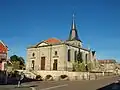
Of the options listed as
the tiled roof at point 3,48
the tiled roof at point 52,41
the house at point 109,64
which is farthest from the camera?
the house at point 109,64

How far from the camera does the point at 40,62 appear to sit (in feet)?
226

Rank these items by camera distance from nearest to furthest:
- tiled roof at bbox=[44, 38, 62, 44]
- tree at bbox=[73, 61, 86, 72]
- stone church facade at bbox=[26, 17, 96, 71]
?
tree at bbox=[73, 61, 86, 72]
stone church facade at bbox=[26, 17, 96, 71]
tiled roof at bbox=[44, 38, 62, 44]

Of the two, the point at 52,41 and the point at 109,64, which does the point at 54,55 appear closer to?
the point at 52,41

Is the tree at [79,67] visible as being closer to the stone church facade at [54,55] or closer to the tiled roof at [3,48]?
the stone church facade at [54,55]

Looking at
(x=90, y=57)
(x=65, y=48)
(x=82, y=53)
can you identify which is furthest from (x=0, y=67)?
(x=90, y=57)

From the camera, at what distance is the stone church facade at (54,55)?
6425 cm

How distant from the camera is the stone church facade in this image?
64250 millimetres

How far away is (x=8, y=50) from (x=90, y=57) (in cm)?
4538

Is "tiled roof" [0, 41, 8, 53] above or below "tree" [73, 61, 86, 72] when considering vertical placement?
above

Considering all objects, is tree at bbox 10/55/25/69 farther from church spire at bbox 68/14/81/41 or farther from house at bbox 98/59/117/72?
house at bbox 98/59/117/72

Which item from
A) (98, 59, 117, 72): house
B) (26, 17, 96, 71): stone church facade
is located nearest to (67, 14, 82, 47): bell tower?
(26, 17, 96, 71): stone church facade

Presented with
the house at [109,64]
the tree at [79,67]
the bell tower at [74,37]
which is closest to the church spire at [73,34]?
the bell tower at [74,37]

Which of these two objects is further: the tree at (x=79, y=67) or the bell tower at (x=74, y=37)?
the bell tower at (x=74, y=37)

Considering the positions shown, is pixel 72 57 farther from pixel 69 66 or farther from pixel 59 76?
pixel 59 76
